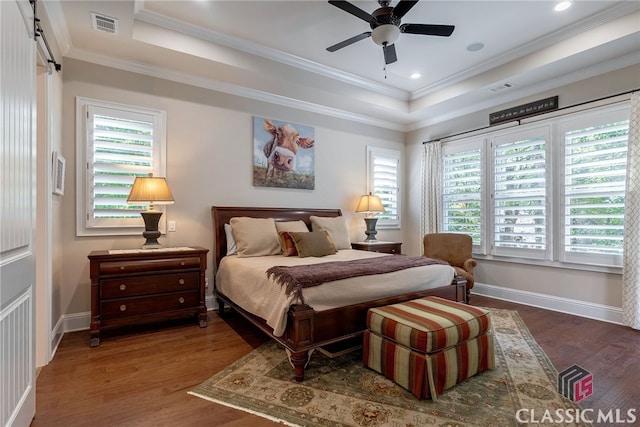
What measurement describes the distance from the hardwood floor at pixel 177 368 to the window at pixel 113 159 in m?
1.14

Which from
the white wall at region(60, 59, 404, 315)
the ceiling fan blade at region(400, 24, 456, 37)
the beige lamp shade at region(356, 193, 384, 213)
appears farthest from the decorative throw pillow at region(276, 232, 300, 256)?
the ceiling fan blade at region(400, 24, 456, 37)

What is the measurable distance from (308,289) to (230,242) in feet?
6.02

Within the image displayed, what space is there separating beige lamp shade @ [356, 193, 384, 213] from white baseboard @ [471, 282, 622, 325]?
1.84 m

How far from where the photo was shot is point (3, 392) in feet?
4.51

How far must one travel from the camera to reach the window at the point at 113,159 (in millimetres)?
3270

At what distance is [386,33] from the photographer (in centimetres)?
280

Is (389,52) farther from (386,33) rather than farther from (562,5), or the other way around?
(562,5)

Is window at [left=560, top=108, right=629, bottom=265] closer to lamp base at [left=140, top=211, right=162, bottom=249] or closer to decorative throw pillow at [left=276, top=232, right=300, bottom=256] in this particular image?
decorative throw pillow at [left=276, top=232, right=300, bottom=256]

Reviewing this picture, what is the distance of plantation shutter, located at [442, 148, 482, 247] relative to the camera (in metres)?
4.75

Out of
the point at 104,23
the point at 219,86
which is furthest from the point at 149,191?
the point at 219,86

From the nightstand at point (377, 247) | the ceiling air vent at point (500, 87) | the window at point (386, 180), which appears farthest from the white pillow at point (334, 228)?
the ceiling air vent at point (500, 87)

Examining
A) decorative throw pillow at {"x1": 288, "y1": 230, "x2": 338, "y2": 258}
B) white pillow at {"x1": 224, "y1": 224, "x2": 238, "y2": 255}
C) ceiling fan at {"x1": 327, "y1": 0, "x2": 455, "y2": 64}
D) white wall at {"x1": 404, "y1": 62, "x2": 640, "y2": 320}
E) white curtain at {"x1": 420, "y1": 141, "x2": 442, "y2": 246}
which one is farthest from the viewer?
white curtain at {"x1": 420, "y1": 141, "x2": 442, "y2": 246}

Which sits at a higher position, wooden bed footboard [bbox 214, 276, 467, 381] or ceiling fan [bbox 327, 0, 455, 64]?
ceiling fan [bbox 327, 0, 455, 64]

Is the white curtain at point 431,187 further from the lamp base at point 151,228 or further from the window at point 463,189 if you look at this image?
the lamp base at point 151,228
